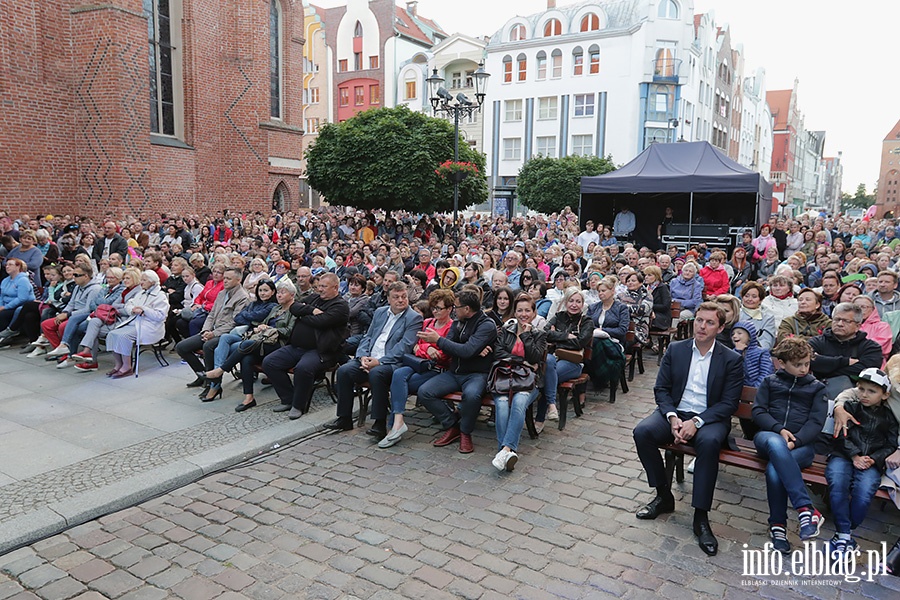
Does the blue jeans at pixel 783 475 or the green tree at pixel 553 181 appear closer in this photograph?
the blue jeans at pixel 783 475

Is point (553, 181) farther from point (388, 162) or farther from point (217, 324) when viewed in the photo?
point (217, 324)

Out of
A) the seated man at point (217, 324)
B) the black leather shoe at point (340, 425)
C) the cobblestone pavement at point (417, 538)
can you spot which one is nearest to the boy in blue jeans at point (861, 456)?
the cobblestone pavement at point (417, 538)

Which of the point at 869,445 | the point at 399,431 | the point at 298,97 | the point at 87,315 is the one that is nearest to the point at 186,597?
the point at 399,431

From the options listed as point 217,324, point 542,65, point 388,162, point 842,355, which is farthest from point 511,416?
point 542,65

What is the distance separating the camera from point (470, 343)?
6055 mm

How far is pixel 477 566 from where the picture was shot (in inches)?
161

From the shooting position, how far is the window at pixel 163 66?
69.6ft

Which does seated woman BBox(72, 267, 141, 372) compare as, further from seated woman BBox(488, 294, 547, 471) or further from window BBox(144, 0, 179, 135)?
window BBox(144, 0, 179, 135)

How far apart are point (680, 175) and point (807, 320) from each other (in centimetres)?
1179

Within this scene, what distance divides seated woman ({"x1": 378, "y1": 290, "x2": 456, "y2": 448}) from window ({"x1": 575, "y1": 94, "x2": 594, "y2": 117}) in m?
46.6

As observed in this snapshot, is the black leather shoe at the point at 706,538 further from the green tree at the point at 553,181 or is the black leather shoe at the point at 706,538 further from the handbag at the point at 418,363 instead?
the green tree at the point at 553,181

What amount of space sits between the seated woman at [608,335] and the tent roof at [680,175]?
10470 millimetres

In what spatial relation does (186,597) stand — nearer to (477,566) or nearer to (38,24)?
(477,566)

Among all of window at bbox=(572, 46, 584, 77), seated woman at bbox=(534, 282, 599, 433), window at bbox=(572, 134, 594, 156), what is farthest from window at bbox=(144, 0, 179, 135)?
window at bbox=(572, 46, 584, 77)
